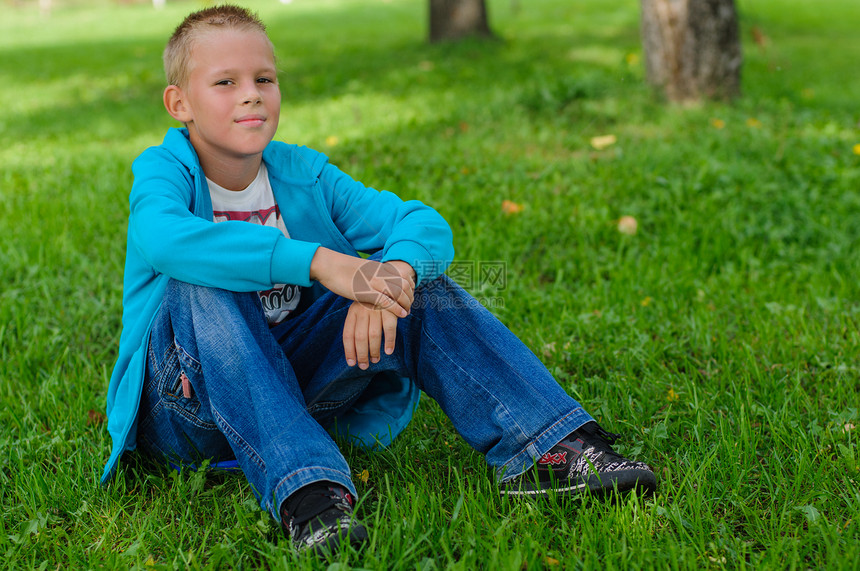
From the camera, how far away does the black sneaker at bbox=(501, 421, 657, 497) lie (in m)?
1.70

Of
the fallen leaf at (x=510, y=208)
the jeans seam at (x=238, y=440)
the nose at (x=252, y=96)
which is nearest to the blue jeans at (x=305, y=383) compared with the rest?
the jeans seam at (x=238, y=440)

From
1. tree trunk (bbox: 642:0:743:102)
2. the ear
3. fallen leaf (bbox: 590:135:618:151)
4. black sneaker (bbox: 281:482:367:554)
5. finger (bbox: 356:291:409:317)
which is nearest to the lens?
black sneaker (bbox: 281:482:367:554)

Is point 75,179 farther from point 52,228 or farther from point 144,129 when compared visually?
point 144,129

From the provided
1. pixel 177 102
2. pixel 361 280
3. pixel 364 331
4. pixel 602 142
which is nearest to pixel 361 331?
pixel 364 331

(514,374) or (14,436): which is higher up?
(514,374)

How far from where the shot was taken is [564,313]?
2.74 meters

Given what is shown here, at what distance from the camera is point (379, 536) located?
1.60 meters

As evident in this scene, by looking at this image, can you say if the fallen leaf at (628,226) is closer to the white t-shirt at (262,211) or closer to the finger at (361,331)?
the white t-shirt at (262,211)

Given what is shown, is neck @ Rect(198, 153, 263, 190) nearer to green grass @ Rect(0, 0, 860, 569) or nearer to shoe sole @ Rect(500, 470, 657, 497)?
green grass @ Rect(0, 0, 860, 569)

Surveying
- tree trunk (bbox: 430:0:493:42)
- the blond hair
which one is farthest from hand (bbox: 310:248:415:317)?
tree trunk (bbox: 430:0:493:42)

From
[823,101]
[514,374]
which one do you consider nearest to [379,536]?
[514,374]

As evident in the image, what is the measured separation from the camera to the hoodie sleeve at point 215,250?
1637 millimetres

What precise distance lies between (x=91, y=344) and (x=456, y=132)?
115 inches

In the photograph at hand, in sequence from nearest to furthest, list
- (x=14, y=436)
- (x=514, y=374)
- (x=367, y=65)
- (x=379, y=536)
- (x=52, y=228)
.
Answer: (x=379, y=536), (x=514, y=374), (x=14, y=436), (x=52, y=228), (x=367, y=65)
